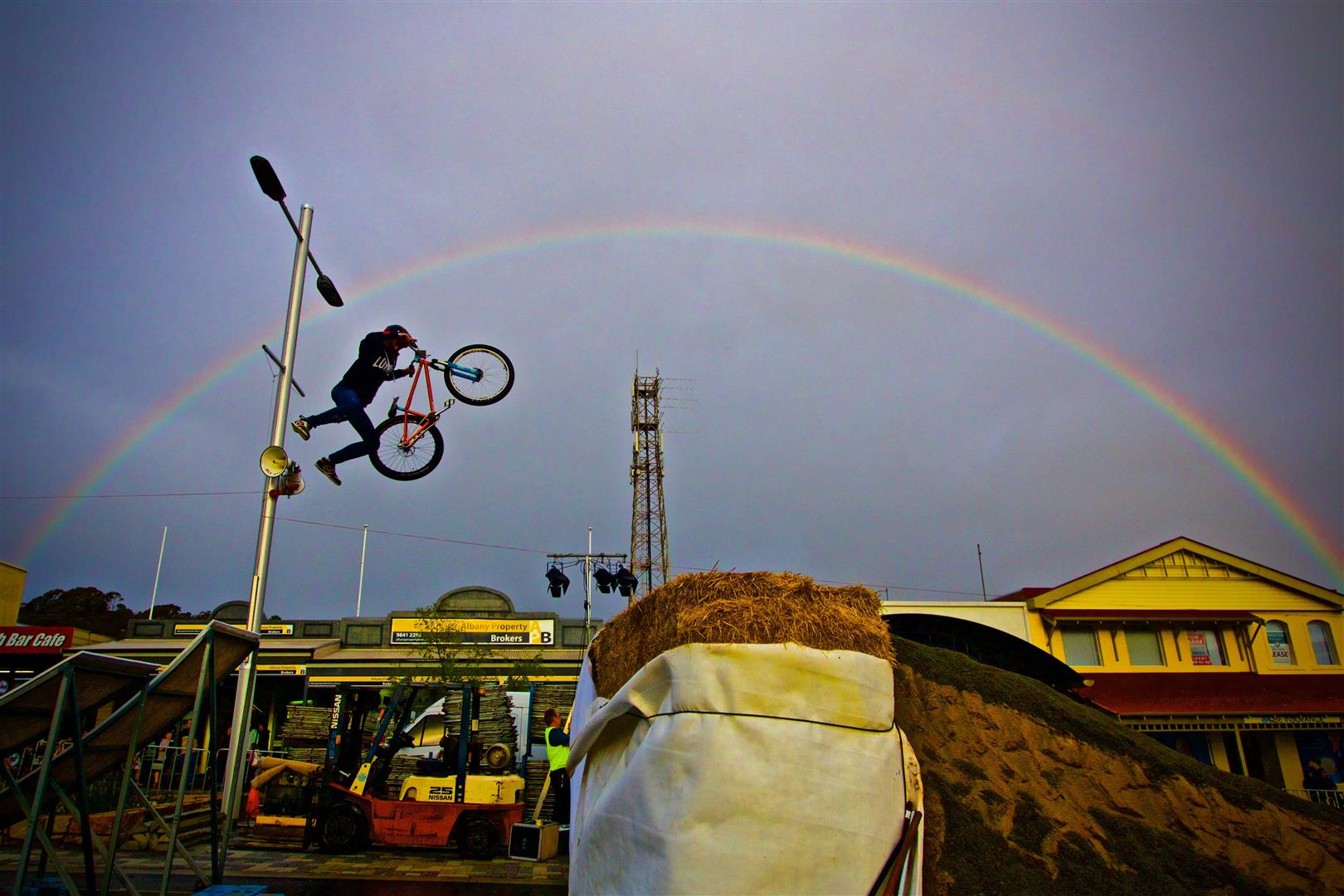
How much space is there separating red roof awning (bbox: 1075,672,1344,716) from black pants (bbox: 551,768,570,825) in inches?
705

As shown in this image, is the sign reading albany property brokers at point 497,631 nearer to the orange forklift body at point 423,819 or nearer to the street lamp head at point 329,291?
the orange forklift body at point 423,819

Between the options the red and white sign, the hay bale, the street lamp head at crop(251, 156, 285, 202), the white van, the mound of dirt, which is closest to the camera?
the hay bale

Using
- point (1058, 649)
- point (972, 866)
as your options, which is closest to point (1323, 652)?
point (1058, 649)

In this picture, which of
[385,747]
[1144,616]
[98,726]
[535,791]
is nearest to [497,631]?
[535,791]

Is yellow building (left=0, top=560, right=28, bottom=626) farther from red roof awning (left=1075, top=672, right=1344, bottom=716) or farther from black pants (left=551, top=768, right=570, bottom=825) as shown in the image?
red roof awning (left=1075, top=672, right=1344, bottom=716)

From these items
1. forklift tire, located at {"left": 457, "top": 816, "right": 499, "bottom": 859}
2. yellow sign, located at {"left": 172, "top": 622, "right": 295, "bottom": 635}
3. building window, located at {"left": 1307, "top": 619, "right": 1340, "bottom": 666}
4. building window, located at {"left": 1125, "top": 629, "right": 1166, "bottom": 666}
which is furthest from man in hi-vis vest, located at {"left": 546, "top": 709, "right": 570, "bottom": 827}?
building window, located at {"left": 1307, "top": 619, "right": 1340, "bottom": 666}

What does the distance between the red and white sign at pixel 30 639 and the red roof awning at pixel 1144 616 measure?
38521mm

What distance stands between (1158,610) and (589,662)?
88.0 feet

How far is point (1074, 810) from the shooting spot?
851cm

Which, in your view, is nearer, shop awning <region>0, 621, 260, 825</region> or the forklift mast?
shop awning <region>0, 621, 260, 825</region>

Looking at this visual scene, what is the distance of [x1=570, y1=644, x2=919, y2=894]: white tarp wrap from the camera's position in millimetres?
4434

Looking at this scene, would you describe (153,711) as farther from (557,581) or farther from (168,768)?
(557,581)

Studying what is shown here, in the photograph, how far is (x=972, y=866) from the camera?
287 inches

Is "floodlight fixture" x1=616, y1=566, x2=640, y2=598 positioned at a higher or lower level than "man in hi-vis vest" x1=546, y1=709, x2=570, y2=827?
higher
